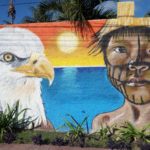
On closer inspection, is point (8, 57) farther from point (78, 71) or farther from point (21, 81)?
point (78, 71)

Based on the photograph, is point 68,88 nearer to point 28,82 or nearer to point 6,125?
point 28,82

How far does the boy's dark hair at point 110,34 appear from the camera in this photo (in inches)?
418

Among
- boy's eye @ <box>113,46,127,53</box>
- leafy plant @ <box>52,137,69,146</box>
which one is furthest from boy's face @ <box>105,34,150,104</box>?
leafy plant @ <box>52,137,69,146</box>

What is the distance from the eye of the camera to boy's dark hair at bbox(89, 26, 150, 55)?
34.8 ft

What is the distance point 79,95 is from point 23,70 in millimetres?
1746

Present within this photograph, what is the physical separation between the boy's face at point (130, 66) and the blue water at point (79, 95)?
0.24m

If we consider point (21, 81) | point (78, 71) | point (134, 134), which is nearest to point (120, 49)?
point (78, 71)

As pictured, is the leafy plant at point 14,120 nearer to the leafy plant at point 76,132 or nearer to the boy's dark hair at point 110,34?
the leafy plant at point 76,132

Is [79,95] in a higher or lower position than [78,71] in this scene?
lower

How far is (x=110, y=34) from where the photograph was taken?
10.9 metres

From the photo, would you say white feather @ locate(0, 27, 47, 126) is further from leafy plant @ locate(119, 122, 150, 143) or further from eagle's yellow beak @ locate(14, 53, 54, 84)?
leafy plant @ locate(119, 122, 150, 143)

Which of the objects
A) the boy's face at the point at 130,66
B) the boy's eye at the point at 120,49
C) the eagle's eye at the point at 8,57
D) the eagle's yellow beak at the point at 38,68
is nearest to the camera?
the boy's face at the point at 130,66

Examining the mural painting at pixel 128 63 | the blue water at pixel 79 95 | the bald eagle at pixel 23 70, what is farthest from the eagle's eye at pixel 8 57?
the mural painting at pixel 128 63

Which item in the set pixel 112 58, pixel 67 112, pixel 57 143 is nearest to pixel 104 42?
pixel 112 58
